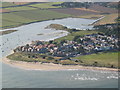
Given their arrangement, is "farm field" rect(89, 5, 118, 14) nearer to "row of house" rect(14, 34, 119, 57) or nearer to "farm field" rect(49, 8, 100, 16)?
"farm field" rect(49, 8, 100, 16)

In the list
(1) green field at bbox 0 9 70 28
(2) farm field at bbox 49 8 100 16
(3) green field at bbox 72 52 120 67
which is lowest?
(3) green field at bbox 72 52 120 67

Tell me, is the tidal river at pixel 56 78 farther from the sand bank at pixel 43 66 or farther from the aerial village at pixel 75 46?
the aerial village at pixel 75 46

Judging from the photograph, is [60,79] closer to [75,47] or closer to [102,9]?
[75,47]

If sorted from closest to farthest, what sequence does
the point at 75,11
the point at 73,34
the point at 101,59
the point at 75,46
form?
the point at 101,59 → the point at 75,46 → the point at 73,34 → the point at 75,11

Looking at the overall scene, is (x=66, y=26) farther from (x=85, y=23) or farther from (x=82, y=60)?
(x=82, y=60)

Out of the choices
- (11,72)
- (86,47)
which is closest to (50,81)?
(11,72)

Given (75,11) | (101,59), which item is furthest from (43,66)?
(75,11)

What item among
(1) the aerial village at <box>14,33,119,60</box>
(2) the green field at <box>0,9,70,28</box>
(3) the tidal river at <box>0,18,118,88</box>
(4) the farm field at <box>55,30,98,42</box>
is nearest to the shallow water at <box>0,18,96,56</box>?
(4) the farm field at <box>55,30,98,42</box>
